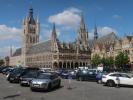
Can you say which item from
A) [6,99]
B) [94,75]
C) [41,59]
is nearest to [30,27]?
[41,59]

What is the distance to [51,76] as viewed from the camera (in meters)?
26.0

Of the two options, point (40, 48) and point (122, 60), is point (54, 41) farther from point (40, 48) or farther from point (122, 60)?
point (122, 60)

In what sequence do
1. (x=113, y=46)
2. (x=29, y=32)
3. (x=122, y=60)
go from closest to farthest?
(x=122, y=60) → (x=113, y=46) → (x=29, y=32)

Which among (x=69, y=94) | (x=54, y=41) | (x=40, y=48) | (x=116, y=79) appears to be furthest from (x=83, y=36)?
(x=69, y=94)

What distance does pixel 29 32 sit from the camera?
180 meters

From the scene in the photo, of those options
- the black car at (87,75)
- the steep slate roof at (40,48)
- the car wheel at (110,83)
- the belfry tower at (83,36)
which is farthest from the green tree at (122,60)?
the belfry tower at (83,36)

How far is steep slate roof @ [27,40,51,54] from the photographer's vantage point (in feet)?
501

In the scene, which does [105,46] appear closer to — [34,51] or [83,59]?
[83,59]

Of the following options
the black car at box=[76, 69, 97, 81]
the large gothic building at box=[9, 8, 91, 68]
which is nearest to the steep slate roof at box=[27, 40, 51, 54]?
the large gothic building at box=[9, 8, 91, 68]

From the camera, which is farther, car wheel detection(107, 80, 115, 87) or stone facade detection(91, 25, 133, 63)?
stone facade detection(91, 25, 133, 63)

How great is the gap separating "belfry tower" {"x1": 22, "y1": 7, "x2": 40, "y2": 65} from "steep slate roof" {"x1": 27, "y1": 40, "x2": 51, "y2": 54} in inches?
162

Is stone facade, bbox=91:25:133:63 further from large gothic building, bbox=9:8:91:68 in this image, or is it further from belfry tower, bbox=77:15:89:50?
belfry tower, bbox=77:15:89:50

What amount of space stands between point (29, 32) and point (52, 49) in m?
40.6

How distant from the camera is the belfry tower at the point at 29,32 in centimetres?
17875
